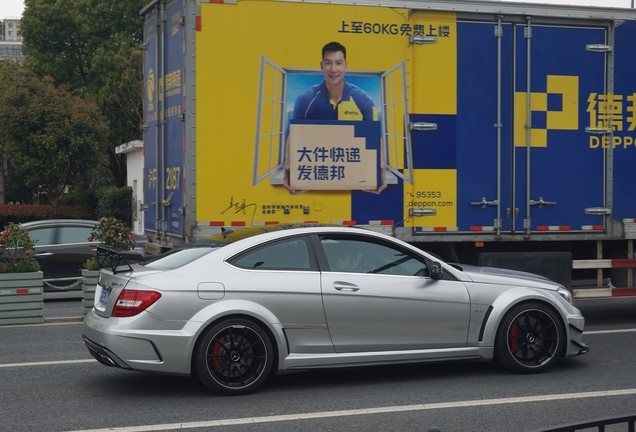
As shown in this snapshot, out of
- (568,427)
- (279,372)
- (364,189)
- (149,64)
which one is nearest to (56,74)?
(149,64)

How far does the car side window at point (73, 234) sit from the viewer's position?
47.6 feet

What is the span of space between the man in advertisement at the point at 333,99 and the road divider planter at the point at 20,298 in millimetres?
3833

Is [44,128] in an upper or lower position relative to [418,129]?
upper

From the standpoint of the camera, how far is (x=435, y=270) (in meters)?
7.14

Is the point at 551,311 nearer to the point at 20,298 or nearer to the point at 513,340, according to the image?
the point at 513,340

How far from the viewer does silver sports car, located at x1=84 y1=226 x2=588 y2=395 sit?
648cm

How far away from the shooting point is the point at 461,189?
10055 mm

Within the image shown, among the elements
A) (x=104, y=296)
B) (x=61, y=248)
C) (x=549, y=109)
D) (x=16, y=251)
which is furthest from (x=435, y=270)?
(x=61, y=248)

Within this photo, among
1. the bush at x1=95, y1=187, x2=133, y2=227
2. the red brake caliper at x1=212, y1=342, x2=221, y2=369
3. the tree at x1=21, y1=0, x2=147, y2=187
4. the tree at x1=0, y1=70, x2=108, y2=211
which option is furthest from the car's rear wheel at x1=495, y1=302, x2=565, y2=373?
the tree at x1=21, y1=0, x2=147, y2=187

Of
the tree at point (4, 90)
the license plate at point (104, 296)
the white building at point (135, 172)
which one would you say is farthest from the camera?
the white building at point (135, 172)

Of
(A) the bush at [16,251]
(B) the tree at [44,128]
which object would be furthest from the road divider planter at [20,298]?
(B) the tree at [44,128]

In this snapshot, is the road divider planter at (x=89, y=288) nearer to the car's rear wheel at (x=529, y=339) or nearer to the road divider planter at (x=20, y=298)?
the road divider planter at (x=20, y=298)

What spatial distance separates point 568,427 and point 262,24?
7205mm

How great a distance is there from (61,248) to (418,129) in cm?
750
